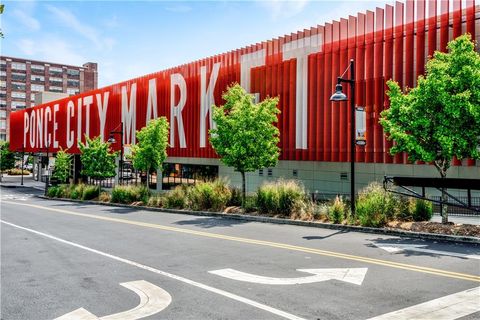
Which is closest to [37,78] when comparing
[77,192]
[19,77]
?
[19,77]

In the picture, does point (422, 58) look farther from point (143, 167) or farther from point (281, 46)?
point (143, 167)

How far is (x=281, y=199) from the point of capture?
19.0 meters

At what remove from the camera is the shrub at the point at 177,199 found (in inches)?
988

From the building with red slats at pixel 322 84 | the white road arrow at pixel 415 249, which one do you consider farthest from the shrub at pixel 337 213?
the white road arrow at pixel 415 249

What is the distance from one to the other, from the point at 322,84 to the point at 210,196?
31.6 feet

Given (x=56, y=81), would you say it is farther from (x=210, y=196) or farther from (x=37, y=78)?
(x=210, y=196)

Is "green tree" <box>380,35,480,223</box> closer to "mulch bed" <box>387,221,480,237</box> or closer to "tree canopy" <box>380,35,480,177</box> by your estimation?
"tree canopy" <box>380,35,480,177</box>

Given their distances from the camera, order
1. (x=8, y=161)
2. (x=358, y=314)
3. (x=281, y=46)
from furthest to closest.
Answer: (x=8, y=161) < (x=281, y=46) < (x=358, y=314)

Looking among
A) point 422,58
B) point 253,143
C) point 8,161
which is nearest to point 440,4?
point 422,58

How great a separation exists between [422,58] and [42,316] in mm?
20422

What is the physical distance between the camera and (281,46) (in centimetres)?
2841

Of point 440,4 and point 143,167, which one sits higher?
point 440,4

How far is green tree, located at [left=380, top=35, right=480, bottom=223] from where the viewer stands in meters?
13.6

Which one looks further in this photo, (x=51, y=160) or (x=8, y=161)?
(x=8, y=161)
